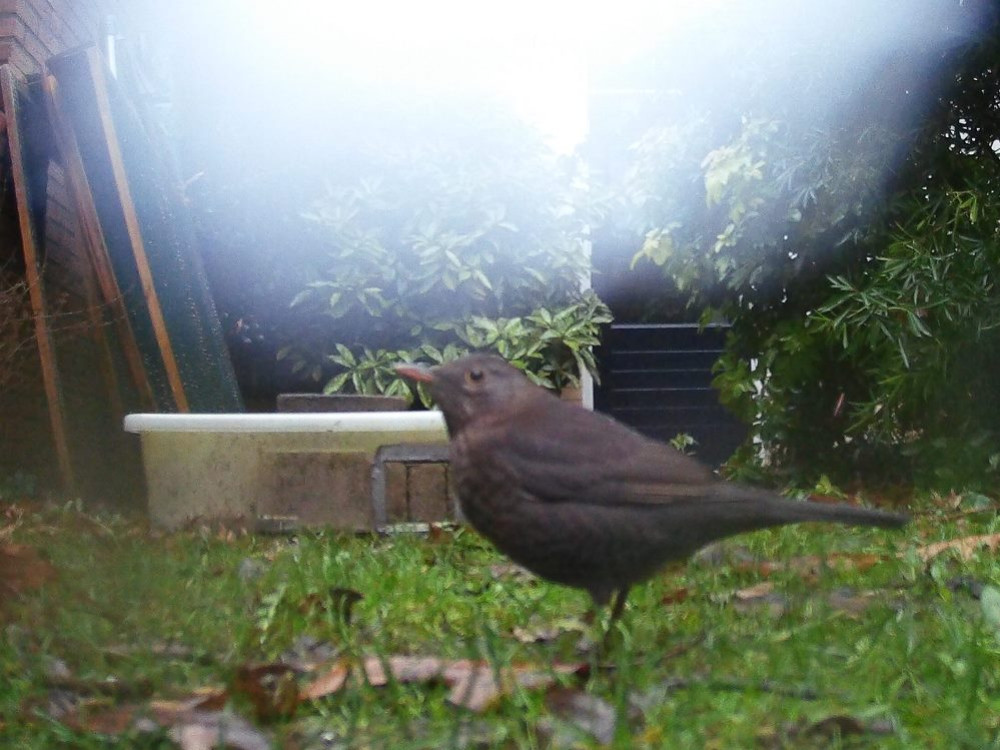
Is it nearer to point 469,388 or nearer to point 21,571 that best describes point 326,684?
point 469,388

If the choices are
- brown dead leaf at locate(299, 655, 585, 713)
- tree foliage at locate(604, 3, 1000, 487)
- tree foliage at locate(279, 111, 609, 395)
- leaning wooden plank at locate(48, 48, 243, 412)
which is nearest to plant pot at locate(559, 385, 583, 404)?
tree foliage at locate(279, 111, 609, 395)

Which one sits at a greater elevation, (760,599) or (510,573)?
(760,599)

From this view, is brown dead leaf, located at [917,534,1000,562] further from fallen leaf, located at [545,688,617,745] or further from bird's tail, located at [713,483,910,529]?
fallen leaf, located at [545,688,617,745]

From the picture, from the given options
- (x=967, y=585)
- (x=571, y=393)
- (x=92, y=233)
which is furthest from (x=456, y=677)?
(x=571, y=393)

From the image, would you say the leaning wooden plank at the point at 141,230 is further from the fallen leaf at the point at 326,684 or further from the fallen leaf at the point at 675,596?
the fallen leaf at the point at 326,684

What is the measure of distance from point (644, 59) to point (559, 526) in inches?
137

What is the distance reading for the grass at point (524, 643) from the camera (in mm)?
1553

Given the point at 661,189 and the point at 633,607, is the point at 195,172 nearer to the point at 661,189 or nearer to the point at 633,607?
the point at 661,189

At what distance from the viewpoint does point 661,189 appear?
16.5 ft

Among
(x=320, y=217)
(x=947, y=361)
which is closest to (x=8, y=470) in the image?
(x=320, y=217)

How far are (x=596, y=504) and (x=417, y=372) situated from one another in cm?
38

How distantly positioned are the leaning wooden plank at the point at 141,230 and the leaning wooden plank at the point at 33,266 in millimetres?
277

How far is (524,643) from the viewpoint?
1996mm

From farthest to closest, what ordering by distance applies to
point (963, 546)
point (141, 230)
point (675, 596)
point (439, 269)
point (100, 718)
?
point (439, 269) < point (141, 230) < point (963, 546) < point (675, 596) < point (100, 718)
